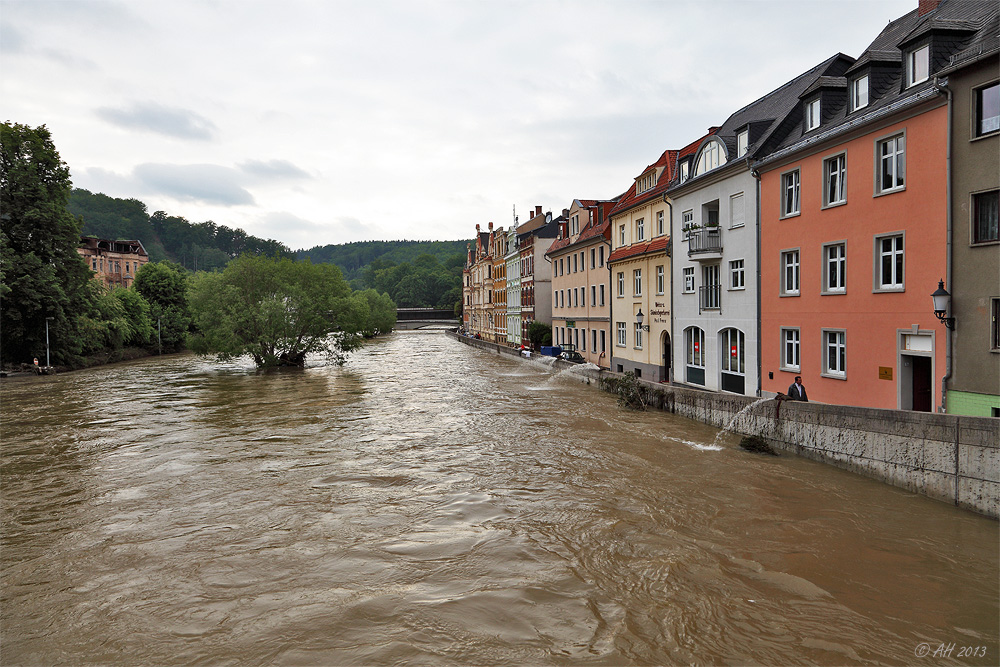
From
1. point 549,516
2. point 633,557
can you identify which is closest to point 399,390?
point 549,516

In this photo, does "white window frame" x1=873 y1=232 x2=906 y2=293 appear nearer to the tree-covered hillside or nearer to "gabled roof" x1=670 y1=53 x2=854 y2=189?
"gabled roof" x1=670 y1=53 x2=854 y2=189

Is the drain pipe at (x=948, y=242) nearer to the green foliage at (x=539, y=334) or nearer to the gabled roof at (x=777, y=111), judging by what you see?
the gabled roof at (x=777, y=111)

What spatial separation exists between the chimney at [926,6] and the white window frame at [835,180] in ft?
16.0

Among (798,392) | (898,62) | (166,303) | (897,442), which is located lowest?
(897,442)

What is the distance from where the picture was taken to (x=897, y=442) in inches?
467

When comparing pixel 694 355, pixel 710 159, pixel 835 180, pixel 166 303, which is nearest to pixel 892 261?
pixel 835 180

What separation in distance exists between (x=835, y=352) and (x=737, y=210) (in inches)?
278

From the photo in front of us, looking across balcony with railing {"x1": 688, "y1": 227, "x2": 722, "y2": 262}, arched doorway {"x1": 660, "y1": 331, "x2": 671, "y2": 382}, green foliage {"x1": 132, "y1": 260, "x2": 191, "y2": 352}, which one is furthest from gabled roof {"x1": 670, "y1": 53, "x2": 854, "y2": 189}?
green foliage {"x1": 132, "y1": 260, "x2": 191, "y2": 352}

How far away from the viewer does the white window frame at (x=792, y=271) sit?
18.7 m

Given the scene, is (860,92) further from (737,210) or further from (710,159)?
(710,159)

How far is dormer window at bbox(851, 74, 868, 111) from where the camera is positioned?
16.2m

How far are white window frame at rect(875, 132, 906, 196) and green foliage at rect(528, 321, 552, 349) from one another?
33.6 metres

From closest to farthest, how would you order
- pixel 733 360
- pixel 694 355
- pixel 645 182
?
1. pixel 733 360
2. pixel 694 355
3. pixel 645 182

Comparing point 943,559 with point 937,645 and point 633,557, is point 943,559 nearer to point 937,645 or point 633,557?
point 937,645
